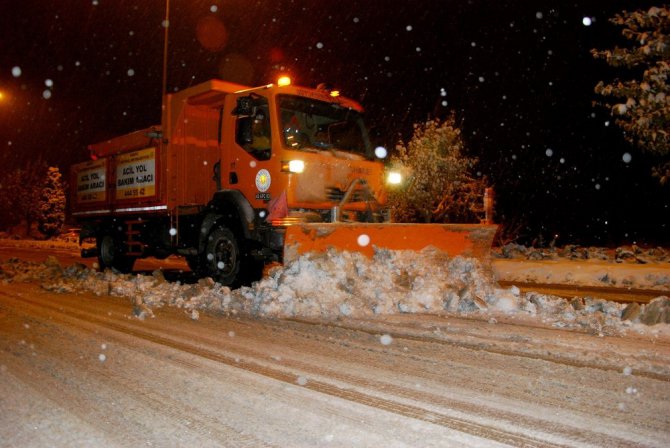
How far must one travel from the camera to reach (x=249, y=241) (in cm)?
800

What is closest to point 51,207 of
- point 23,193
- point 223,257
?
Answer: point 23,193

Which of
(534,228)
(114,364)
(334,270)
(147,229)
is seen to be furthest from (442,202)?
(114,364)

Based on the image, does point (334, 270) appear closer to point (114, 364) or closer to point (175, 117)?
point (114, 364)

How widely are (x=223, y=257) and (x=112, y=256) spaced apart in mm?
4778

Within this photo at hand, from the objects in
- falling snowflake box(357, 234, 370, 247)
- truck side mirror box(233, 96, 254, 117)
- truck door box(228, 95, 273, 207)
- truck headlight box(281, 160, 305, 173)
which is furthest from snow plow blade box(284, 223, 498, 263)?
truck side mirror box(233, 96, 254, 117)

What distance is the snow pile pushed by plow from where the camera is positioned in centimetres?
612

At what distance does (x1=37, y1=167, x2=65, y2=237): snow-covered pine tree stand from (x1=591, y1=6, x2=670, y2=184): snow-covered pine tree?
4717 cm

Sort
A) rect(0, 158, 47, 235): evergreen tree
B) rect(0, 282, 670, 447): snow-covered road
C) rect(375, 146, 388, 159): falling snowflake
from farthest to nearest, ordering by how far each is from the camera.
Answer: rect(0, 158, 47, 235): evergreen tree
rect(375, 146, 388, 159): falling snowflake
rect(0, 282, 670, 447): snow-covered road

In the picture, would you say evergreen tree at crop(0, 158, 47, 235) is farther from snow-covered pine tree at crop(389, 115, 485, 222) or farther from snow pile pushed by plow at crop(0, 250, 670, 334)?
snow pile pushed by plow at crop(0, 250, 670, 334)

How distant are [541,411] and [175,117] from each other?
8.00m

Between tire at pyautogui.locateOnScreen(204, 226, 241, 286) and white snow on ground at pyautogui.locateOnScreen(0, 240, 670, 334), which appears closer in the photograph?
white snow on ground at pyautogui.locateOnScreen(0, 240, 670, 334)

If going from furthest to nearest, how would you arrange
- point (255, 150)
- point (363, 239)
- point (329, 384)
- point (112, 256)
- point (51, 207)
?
point (51, 207) < point (112, 256) < point (255, 150) < point (363, 239) < point (329, 384)

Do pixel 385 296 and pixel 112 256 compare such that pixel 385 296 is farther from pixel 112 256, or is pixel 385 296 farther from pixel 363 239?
pixel 112 256

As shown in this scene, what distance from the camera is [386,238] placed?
7.74m
